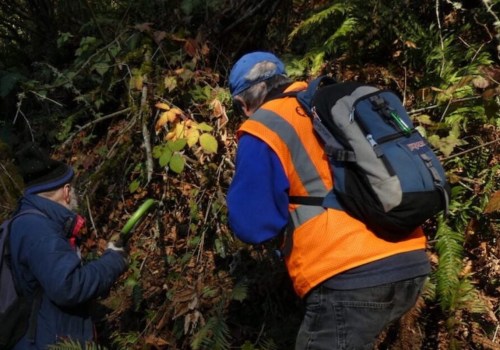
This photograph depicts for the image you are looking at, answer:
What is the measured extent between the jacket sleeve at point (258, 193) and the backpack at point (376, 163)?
131 mm

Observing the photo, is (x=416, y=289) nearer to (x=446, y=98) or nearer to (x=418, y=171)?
(x=418, y=171)

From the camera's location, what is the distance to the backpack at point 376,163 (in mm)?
2207

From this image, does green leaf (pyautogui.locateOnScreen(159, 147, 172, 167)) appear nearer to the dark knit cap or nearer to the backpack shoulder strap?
the dark knit cap

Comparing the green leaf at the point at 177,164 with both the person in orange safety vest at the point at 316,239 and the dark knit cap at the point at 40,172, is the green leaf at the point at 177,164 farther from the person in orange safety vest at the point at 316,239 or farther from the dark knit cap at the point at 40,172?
the person in orange safety vest at the point at 316,239

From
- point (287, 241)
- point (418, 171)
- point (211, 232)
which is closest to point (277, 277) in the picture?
point (211, 232)

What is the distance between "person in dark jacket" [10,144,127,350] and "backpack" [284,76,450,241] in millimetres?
1331

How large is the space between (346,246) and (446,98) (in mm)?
2259

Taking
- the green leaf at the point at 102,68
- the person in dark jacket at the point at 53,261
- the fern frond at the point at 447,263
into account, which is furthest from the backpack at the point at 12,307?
the green leaf at the point at 102,68

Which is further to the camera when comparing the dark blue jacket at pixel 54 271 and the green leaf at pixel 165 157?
the green leaf at pixel 165 157

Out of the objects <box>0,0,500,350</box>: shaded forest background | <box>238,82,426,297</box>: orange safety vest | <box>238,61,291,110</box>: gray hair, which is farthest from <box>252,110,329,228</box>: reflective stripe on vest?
<box>0,0,500,350</box>: shaded forest background

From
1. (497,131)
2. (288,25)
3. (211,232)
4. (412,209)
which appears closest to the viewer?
(412,209)

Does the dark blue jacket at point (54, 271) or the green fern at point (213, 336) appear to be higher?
the dark blue jacket at point (54, 271)

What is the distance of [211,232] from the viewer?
470 cm

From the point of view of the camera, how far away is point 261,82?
270cm
